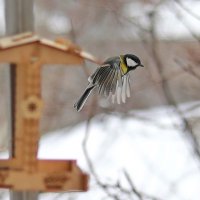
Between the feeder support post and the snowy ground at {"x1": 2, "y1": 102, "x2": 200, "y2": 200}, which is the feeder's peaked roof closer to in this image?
the feeder support post

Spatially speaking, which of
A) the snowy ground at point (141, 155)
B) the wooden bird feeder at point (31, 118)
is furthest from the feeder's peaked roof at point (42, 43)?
the snowy ground at point (141, 155)

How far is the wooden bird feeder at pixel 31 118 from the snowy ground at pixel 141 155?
0.53m

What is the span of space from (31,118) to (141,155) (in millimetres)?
708

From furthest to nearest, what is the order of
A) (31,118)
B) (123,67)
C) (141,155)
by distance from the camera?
1. (141,155)
2. (31,118)
3. (123,67)

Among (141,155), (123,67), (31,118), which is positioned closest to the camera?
(123,67)

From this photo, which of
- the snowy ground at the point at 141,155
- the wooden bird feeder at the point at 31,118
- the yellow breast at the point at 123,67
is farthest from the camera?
the snowy ground at the point at 141,155

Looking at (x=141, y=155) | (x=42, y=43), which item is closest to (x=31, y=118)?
(x=42, y=43)

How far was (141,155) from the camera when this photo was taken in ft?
4.12

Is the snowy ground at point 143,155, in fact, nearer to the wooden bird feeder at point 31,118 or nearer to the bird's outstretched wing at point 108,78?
Result: the wooden bird feeder at point 31,118

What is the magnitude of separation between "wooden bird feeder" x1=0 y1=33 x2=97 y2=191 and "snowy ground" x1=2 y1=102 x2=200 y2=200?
1.72 ft

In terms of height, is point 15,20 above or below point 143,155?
above

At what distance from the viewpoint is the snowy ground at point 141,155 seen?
1.16 meters

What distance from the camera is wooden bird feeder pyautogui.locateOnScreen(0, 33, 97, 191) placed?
1.83 feet

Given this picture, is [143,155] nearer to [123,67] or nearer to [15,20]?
[15,20]
